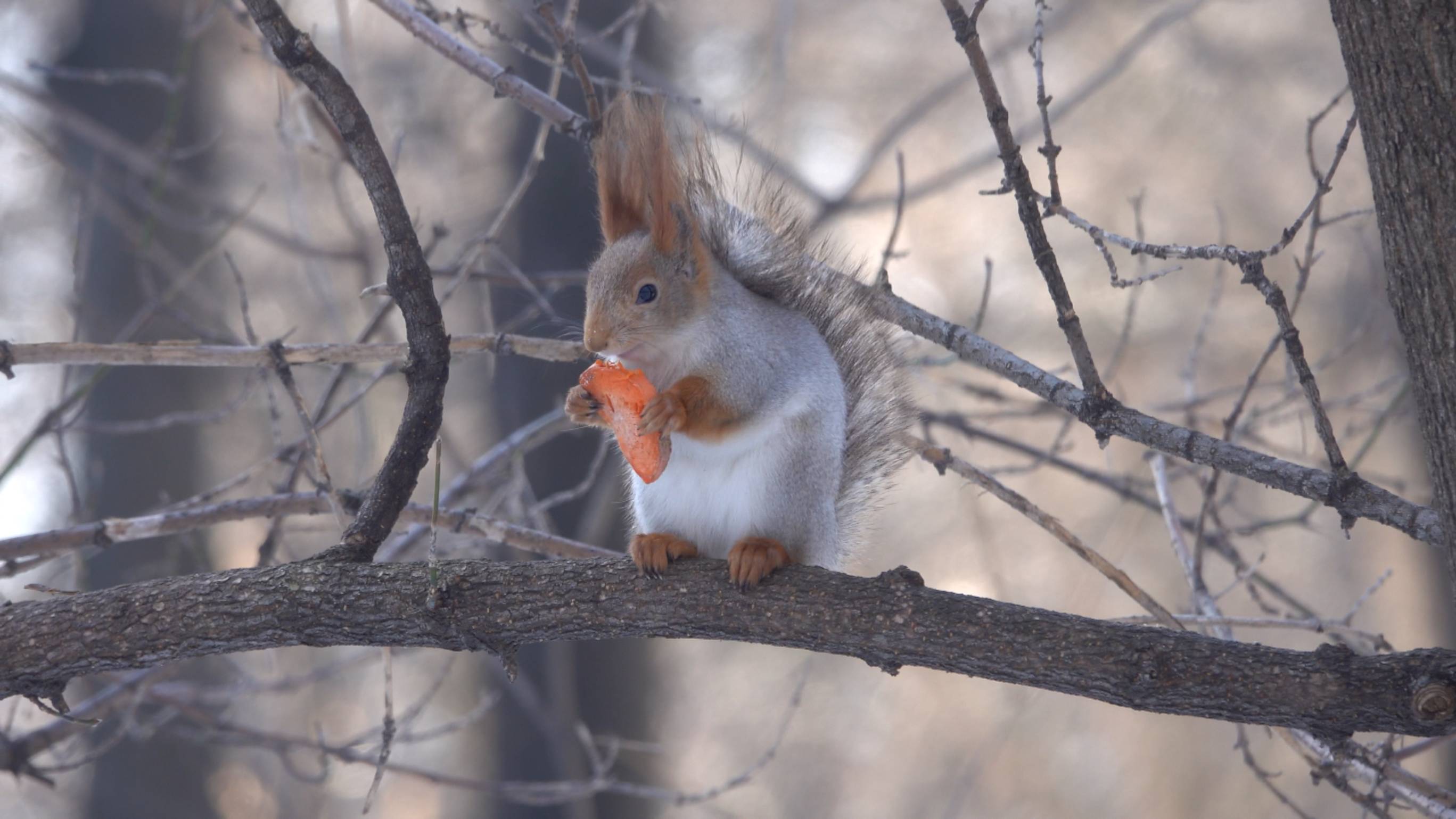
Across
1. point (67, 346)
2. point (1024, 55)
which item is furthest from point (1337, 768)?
point (1024, 55)

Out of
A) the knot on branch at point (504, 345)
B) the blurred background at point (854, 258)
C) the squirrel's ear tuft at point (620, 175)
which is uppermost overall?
the blurred background at point (854, 258)

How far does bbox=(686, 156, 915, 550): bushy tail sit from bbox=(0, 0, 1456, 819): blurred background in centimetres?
148

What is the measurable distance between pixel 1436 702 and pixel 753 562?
28.9 inches

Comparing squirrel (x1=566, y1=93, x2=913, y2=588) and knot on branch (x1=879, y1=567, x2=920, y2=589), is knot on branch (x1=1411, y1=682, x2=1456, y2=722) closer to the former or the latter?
knot on branch (x1=879, y1=567, x2=920, y2=589)

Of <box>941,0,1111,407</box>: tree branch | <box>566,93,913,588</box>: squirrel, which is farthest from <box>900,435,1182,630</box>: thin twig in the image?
<box>941,0,1111,407</box>: tree branch

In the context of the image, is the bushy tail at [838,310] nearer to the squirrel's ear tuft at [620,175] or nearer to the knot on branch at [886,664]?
the squirrel's ear tuft at [620,175]

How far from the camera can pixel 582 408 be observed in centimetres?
157

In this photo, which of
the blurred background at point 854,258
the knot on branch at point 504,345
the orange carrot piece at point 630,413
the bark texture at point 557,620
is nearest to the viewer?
the bark texture at point 557,620

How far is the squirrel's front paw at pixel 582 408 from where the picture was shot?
156cm

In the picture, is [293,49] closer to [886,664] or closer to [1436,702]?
[886,664]

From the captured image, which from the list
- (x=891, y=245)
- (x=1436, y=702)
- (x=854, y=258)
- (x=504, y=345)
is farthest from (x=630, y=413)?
(x=854, y=258)

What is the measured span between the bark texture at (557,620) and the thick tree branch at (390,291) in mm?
94

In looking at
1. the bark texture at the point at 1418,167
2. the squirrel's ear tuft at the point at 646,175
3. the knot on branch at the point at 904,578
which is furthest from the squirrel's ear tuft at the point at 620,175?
the bark texture at the point at 1418,167

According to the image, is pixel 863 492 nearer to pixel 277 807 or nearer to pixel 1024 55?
pixel 1024 55
